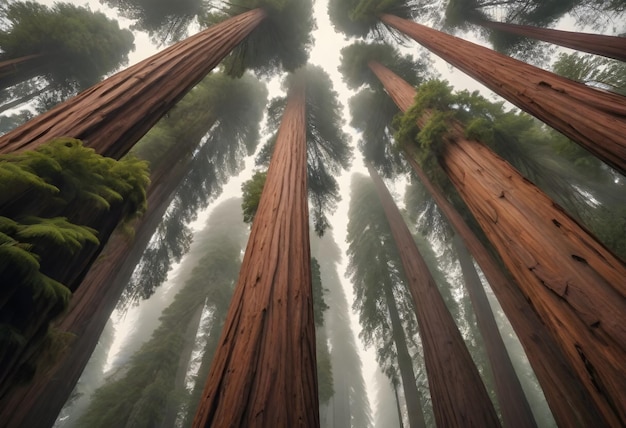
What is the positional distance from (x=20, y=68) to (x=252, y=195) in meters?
9.00

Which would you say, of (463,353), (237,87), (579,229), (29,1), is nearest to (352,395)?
(463,353)

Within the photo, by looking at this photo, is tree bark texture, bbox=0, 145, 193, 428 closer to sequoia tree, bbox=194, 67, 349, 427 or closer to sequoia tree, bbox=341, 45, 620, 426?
sequoia tree, bbox=194, 67, 349, 427

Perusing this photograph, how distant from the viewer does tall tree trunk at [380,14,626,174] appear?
7.45 feet

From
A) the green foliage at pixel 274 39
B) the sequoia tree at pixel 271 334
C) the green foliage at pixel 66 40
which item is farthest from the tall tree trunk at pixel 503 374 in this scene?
the green foliage at pixel 66 40

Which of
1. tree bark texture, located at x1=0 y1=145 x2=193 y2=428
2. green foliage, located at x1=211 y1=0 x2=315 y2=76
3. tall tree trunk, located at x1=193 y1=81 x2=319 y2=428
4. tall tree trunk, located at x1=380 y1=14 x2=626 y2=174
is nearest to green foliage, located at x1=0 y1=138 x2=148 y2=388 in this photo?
tall tree trunk, located at x1=193 y1=81 x2=319 y2=428

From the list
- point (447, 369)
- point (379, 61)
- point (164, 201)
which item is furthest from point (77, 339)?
point (379, 61)

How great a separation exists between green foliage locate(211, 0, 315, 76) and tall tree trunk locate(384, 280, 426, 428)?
9053 mm

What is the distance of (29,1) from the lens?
770 cm

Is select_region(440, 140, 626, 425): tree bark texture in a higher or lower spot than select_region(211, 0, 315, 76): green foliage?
lower

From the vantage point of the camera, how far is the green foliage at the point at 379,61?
873 centimetres

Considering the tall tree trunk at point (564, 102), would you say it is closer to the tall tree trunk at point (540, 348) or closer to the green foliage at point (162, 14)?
the tall tree trunk at point (540, 348)

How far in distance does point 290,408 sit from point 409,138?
4.54 m

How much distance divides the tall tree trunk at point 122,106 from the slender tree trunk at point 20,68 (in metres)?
7.55

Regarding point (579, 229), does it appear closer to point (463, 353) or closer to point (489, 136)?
point (489, 136)
